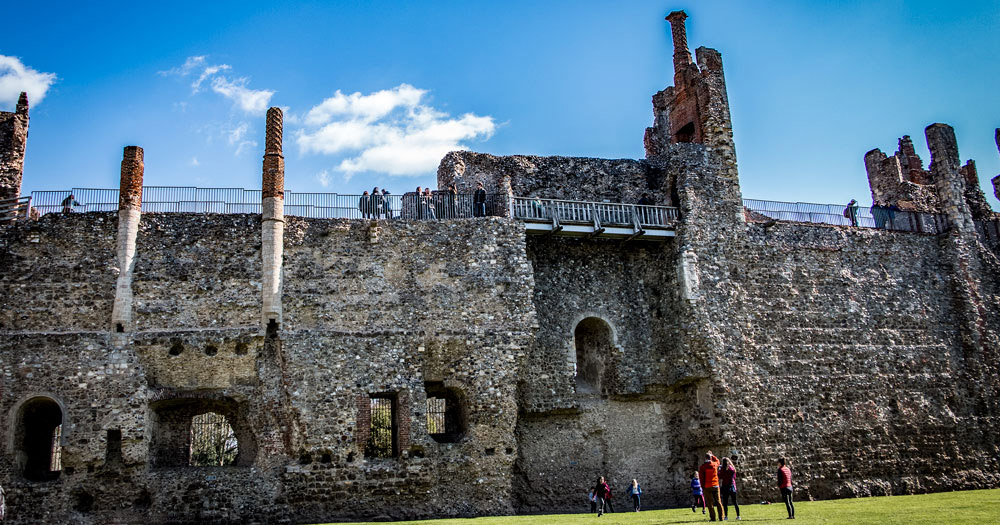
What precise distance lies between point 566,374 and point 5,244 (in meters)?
14.0

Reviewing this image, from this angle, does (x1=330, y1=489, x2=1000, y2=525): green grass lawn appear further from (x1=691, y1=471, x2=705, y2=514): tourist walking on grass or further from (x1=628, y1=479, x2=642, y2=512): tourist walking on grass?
(x1=628, y1=479, x2=642, y2=512): tourist walking on grass

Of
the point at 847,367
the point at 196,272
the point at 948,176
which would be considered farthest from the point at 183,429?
the point at 948,176

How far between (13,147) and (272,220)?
286 inches

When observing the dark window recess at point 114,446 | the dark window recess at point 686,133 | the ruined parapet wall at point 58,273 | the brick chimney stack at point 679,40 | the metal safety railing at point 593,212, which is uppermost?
the brick chimney stack at point 679,40

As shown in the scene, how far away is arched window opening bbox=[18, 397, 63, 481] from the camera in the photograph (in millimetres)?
17688

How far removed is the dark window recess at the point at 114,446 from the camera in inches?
687

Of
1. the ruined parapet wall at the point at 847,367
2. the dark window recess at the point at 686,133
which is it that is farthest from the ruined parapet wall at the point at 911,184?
the dark window recess at the point at 686,133

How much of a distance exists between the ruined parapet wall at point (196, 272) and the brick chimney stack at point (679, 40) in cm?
1476

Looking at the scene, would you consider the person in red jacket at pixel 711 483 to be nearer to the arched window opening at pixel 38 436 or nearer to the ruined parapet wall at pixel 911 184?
the arched window opening at pixel 38 436

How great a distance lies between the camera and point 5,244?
1841 cm

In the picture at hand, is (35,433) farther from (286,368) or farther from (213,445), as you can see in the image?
(213,445)

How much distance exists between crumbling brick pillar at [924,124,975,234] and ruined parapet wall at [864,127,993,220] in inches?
8.0

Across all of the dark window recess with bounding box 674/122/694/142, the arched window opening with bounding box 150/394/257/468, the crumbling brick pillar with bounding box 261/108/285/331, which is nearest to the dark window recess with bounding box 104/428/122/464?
the arched window opening with bounding box 150/394/257/468

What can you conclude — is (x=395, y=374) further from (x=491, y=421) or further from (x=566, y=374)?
(x=566, y=374)
